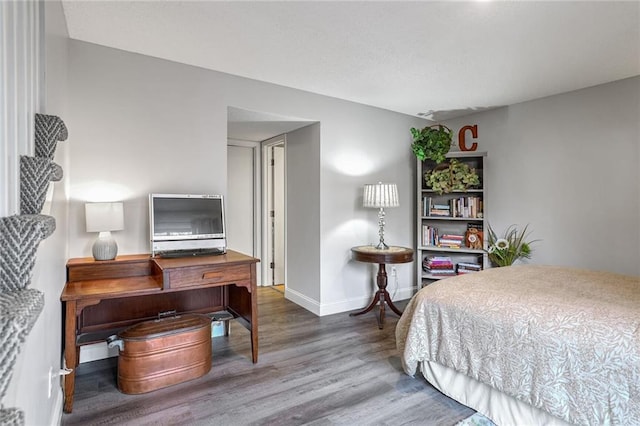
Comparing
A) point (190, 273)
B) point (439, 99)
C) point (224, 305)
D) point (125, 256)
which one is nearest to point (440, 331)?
point (190, 273)

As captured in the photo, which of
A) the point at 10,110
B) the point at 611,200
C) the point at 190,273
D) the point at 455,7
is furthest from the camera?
A: the point at 611,200

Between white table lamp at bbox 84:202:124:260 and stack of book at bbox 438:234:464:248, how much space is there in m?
3.39

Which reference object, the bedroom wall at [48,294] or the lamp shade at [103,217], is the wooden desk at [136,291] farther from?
the lamp shade at [103,217]

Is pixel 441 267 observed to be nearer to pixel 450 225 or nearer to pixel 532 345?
pixel 450 225

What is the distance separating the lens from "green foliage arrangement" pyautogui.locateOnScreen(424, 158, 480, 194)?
156 inches

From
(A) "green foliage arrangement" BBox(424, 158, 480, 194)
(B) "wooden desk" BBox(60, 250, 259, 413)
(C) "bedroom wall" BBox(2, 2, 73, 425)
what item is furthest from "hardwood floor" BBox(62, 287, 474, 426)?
(A) "green foliage arrangement" BBox(424, 158, 480, 194)

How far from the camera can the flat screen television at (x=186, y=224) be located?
8.57 ft

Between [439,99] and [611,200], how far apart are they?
1.92m

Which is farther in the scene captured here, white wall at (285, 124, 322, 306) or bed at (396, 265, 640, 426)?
white wall at (285, 124, 322, 306)

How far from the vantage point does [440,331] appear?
208 cm

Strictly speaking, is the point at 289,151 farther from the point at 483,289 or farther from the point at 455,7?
the point at 483,289

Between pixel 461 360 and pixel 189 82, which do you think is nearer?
pixel 461 360

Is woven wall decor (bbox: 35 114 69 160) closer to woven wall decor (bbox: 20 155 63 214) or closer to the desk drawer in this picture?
woven wall decor (bbox: 20 155 63 214)

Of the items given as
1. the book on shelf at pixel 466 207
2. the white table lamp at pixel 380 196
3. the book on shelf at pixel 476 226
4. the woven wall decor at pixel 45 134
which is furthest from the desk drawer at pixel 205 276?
the book on shelf at pixel 476 226
